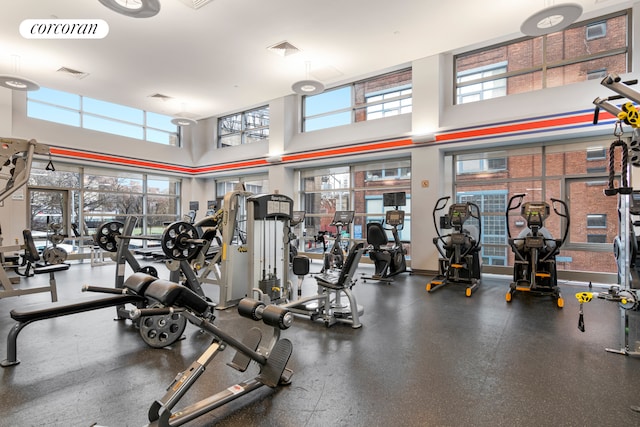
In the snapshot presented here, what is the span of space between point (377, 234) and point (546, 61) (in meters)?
4.86

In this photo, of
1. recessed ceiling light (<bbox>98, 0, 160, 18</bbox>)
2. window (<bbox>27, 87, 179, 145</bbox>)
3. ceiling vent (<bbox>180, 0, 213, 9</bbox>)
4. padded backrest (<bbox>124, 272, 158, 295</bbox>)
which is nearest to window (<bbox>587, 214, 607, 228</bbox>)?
padded backrest (<bbox>124, 272, 158, 295</bbox>)

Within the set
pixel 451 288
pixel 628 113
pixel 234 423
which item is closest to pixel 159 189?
pixel 451 288

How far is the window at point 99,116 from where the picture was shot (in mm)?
8891

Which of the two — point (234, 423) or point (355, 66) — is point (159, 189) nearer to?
point (355, 66)

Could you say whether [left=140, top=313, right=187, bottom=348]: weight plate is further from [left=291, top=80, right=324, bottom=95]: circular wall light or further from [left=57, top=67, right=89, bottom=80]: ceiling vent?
[left=57, top=67, right=89, bottom=80]: ceiling vent

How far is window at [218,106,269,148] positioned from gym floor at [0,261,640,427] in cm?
822

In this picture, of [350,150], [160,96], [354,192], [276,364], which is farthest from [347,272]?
[160,96]

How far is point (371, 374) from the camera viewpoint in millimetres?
2621

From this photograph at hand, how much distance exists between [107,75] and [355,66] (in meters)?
5.74

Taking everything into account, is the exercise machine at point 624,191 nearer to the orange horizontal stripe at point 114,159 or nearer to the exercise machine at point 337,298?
the exercise machine at point 337,298

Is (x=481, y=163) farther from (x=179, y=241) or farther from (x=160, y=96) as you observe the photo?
(x=160, y=96)

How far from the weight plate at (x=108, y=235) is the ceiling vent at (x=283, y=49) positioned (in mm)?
4341

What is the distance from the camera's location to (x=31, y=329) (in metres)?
3.68

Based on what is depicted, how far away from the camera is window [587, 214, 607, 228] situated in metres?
6.17
